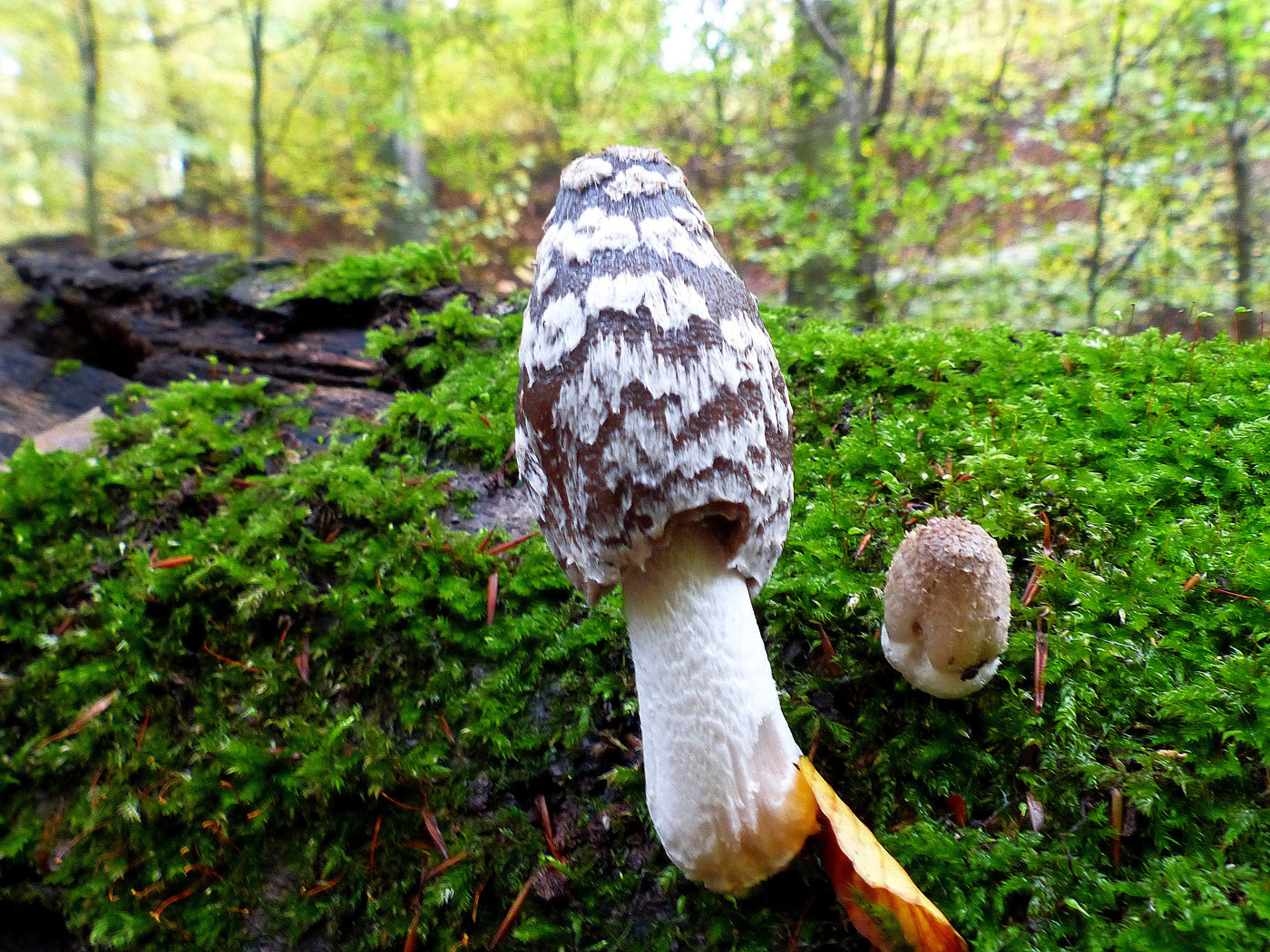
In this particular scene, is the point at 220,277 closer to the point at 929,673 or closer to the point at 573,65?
the point at 929,673

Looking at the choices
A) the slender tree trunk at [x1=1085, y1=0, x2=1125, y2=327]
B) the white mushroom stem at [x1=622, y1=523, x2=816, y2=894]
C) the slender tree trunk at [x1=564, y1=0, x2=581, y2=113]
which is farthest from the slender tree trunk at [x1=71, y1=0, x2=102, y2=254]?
the slender tree trunk at [x1=1085, y1=0, x2=1125, y2=327]

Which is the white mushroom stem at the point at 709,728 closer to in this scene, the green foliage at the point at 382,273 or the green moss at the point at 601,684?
the green moss at the point at 601,684

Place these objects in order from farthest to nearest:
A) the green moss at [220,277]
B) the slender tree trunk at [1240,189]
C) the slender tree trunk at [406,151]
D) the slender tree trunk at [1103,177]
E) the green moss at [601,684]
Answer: the slender tree trunk at [406,151]
the slender tree trunk at [1240,189]
the slender tree trunk at [1103,177]
the green moss at [220,277]
the green moss at [601,684]

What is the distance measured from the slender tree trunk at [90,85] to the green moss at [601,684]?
921cm

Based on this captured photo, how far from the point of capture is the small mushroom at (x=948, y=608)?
1.73 metres

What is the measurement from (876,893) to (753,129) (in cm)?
956

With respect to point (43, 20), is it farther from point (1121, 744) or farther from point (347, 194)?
point (1121, 744)

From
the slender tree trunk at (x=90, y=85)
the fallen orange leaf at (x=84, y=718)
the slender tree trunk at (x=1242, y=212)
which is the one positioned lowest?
the fallen orange leaf at (x=84, y=718)

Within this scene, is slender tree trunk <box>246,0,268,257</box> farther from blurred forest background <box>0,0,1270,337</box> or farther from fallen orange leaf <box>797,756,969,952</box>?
fallen orange leaf <box>797,756,969,952</box>

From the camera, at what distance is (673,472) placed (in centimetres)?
154

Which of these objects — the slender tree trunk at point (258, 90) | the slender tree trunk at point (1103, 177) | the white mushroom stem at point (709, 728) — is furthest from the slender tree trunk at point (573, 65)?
the white mushroom stem at point (709, 728)

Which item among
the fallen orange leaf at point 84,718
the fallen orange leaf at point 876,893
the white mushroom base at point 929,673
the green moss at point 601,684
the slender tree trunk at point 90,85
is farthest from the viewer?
the slender tree trunk at point 90,85

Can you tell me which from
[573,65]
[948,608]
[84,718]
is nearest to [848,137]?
[573,65]

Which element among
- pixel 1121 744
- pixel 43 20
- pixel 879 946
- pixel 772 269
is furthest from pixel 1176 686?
pixel 43 20
